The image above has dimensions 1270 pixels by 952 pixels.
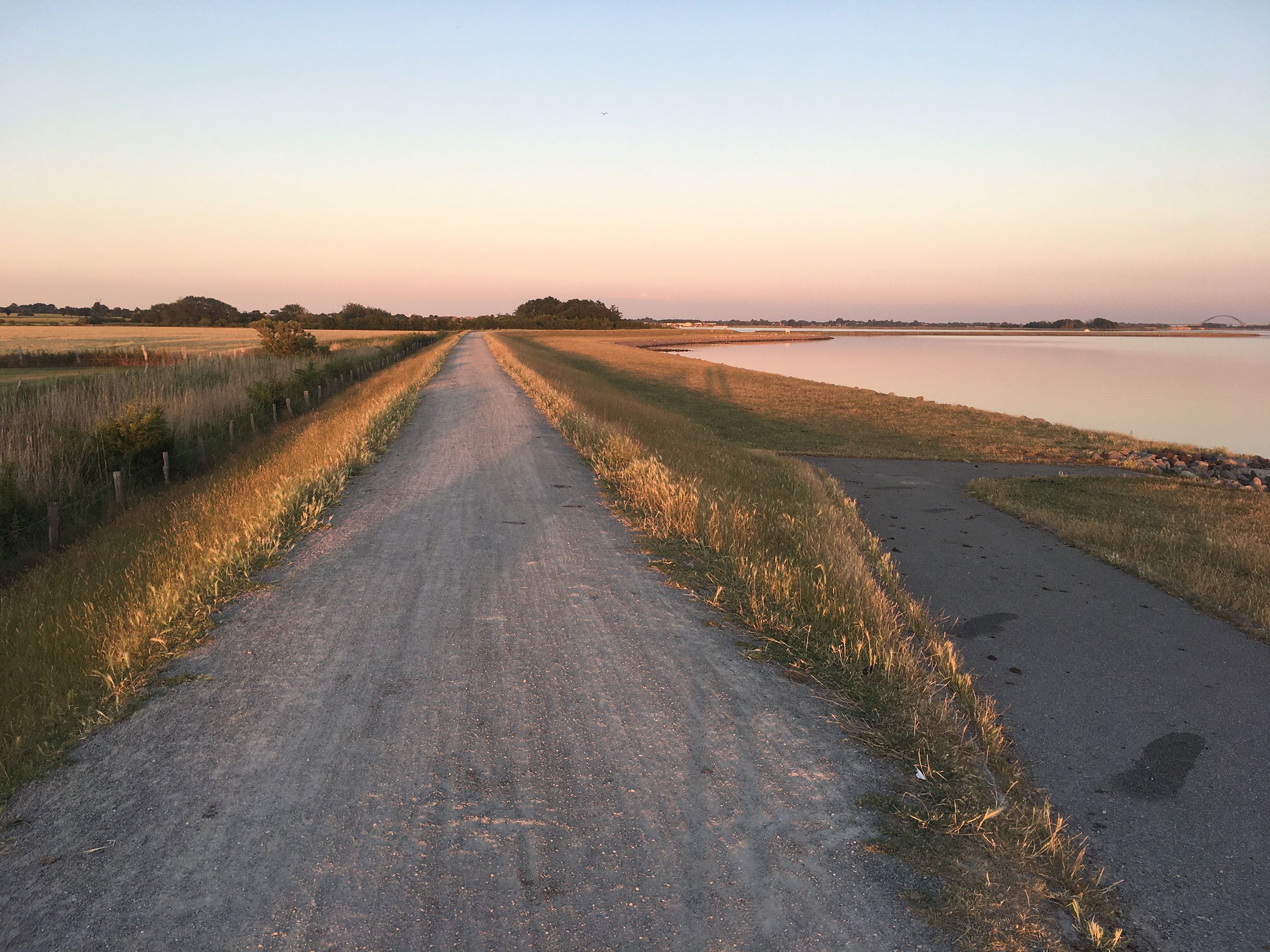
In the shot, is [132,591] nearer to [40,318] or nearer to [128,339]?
[128,339]

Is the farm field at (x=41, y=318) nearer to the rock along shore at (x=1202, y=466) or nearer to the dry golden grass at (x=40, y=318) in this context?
the dry golden grass at (x=40, y=318)

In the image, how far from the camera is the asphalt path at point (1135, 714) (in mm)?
3113

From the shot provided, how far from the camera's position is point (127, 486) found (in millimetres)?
11258

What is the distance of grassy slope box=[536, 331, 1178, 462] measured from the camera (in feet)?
61.2

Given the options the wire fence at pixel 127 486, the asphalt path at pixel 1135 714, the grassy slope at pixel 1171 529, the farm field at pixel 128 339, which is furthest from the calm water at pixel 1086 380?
the farm field at pixel 128 339

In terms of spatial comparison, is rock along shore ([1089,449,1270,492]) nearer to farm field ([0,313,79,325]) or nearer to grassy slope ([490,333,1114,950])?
grassy slope ([490,333,1114,950])

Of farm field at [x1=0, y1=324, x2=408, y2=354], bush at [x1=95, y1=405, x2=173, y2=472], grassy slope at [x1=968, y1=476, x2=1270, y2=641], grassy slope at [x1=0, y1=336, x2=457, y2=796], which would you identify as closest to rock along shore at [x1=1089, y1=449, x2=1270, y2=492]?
grassy slope at [x1=968, y1=476, x2=1270, y2=641]

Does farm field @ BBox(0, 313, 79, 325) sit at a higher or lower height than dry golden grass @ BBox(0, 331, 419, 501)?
higher

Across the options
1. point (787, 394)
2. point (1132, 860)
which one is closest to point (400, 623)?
point (1132, 860)

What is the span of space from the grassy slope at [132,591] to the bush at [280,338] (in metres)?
26.2

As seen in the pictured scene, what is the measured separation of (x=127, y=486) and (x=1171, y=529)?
16.3m

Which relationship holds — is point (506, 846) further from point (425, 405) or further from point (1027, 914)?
point (425, 405)

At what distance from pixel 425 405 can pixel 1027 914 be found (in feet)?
61.1

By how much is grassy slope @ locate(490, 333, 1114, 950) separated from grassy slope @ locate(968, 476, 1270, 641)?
9.79ft
